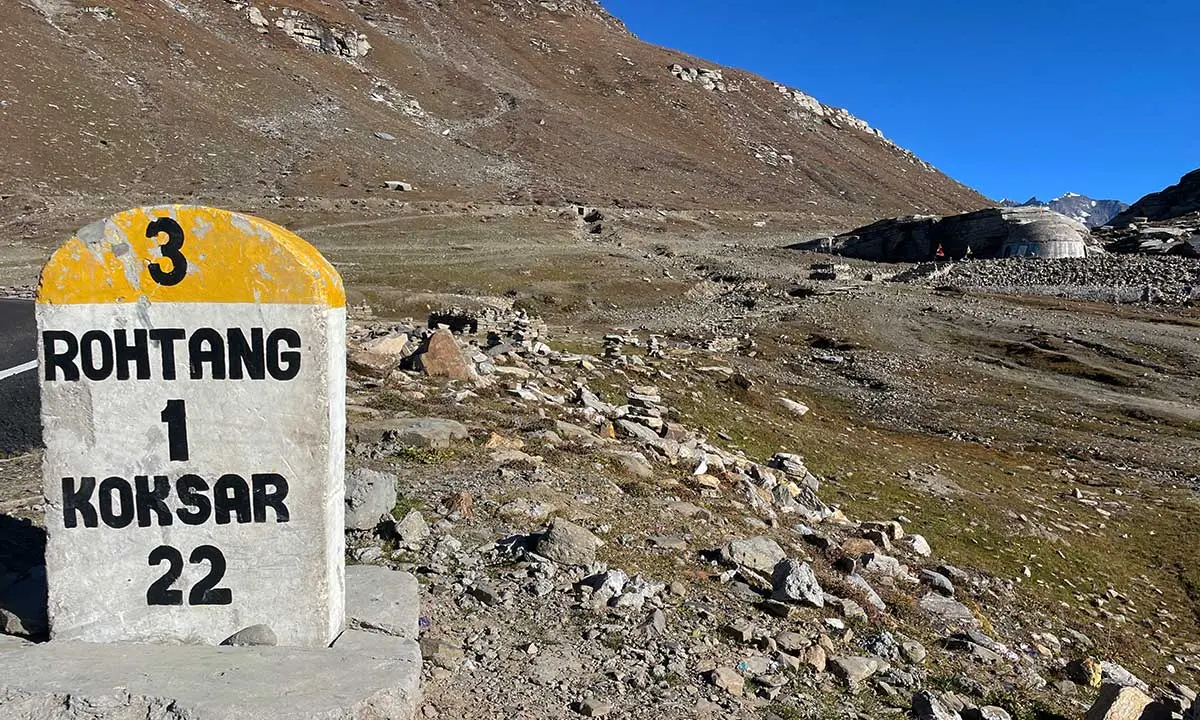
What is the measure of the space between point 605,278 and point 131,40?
2682 inches

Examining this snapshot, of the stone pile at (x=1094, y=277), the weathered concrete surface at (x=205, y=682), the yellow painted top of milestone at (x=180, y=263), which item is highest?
the stone pile at (x=1094, y=277)

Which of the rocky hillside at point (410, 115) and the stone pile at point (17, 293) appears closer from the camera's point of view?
the stone pile at point (17, 293)

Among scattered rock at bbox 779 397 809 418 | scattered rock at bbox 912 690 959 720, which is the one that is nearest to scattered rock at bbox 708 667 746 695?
scattered rock at bbox 912 690 959 720

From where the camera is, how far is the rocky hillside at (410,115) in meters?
57.5

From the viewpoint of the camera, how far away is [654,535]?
6344mm

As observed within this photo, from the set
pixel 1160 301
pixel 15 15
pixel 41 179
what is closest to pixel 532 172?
pixel 41 179

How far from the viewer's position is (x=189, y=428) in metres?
3.50

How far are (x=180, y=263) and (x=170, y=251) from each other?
65 millimetres

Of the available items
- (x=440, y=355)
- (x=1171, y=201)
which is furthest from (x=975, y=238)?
(x=440, y=355)

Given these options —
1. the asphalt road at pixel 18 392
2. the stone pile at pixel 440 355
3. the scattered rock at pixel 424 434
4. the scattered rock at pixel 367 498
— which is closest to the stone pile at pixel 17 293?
the asphalt road at pixel 18 392

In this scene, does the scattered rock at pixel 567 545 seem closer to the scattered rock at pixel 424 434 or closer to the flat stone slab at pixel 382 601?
the flat stone slab at pixel 382 601

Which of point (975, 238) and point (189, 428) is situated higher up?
point (975, 238)

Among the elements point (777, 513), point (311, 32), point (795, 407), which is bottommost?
point (795, 407)

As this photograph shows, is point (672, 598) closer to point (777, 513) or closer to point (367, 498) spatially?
point (367, 498)
